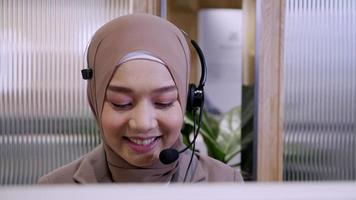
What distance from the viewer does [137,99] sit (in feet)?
2.85

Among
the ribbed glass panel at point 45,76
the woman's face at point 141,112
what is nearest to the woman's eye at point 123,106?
the woman's face at point 141,112

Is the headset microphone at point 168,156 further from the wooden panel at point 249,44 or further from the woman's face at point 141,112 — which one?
the wooden panel at point 249,44

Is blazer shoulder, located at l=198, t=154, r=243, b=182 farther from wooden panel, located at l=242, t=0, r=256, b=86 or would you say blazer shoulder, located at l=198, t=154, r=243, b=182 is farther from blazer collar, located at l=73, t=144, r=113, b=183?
wooden panel, located at l=242, t=0, r=256, b=86

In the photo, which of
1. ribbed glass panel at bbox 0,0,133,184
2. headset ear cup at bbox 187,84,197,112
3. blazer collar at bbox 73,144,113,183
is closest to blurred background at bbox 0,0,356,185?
ribbed glass panel at bbox 0,0,133,184

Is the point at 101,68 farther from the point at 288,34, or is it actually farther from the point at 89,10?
the point at 288,34

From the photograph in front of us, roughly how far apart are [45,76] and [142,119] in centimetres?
102

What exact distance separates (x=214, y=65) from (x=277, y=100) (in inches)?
Result: 85.1

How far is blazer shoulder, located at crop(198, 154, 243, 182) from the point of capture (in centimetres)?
96

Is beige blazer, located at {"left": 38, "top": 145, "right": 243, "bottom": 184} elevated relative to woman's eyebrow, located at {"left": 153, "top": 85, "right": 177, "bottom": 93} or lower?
lower

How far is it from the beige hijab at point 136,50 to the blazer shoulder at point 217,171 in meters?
0.07

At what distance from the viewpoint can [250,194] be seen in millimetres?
242

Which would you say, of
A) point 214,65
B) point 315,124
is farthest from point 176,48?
point 214,65

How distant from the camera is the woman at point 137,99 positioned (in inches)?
34.2

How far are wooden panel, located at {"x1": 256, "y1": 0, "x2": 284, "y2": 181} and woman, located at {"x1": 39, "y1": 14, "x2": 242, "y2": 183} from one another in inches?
36.8
